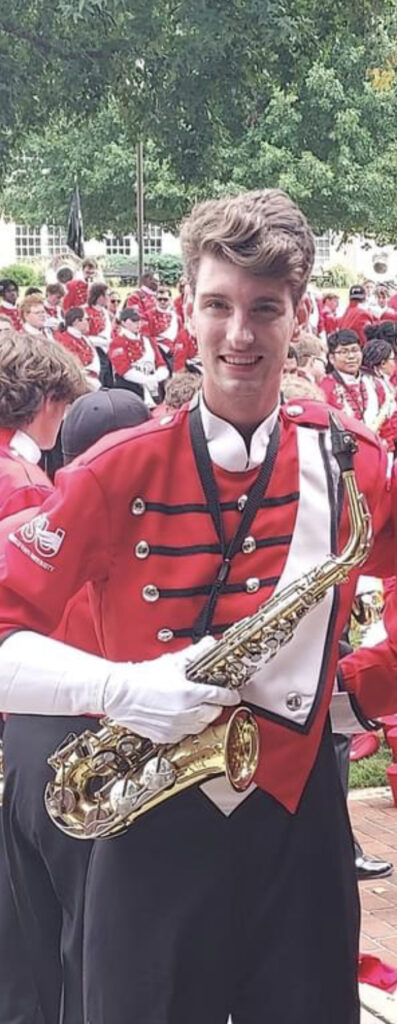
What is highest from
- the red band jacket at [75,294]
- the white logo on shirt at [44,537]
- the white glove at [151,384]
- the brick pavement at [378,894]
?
the white logo on shirt at [44,537]

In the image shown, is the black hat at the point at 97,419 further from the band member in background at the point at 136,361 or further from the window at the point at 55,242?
the window at the point at 55,242

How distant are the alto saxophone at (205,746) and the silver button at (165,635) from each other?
11cm

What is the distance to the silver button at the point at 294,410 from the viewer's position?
9.24 feet

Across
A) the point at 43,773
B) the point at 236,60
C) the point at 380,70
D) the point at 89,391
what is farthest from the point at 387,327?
the point at 380,70

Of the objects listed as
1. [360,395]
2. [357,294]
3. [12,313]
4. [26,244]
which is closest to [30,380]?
[360,395]

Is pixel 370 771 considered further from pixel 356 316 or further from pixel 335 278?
pixel 335 278

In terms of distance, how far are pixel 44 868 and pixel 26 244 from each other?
45551mm

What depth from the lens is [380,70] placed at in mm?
28297

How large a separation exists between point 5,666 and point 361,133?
98.9ft

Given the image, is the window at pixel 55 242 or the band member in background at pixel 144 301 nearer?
the band member in background at pixel 144 301

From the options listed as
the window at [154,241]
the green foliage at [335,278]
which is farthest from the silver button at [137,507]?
the window at [154,241]

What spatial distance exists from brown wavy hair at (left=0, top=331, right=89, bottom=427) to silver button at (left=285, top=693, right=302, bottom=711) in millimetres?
1636

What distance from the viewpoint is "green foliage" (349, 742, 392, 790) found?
20.3ft

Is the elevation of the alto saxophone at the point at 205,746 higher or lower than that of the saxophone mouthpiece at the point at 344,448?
lower
